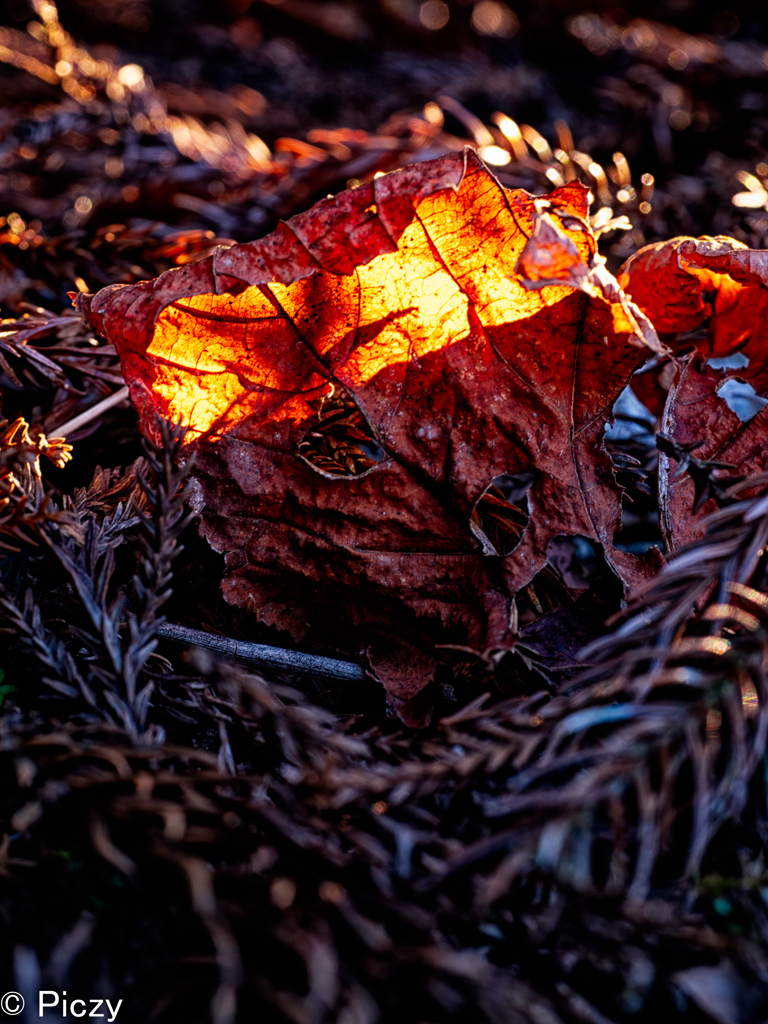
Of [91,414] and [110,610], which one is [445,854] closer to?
[110,610]

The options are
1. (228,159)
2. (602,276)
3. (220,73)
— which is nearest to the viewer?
(602,276)

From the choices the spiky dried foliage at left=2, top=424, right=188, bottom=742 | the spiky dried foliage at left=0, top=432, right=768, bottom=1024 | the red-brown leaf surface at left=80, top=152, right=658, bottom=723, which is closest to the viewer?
the spiky dried foliage at left=0, top=432, right=768, bottom=1024

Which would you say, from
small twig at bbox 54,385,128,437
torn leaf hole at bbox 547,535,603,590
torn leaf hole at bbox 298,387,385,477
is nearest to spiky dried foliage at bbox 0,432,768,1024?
torn leaf hole at bbox 547,535,603,590

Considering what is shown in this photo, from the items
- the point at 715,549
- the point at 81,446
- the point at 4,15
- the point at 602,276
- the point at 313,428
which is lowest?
the point at 81,446

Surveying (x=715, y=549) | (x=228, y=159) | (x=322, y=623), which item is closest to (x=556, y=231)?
(x=715, y=549)

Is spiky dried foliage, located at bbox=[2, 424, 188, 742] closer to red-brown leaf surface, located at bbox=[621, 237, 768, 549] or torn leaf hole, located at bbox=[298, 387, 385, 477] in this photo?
torn leaf hole, located at bbox=[298, 387, 385, 477]

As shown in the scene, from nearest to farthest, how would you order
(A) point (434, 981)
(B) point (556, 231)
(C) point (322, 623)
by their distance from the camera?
(A) point (434, 981) → (B) point (556, 231) → (C) point (322, 623)

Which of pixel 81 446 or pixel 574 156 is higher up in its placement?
pixel 574 156

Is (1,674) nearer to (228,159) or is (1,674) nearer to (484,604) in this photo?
(484,604)
